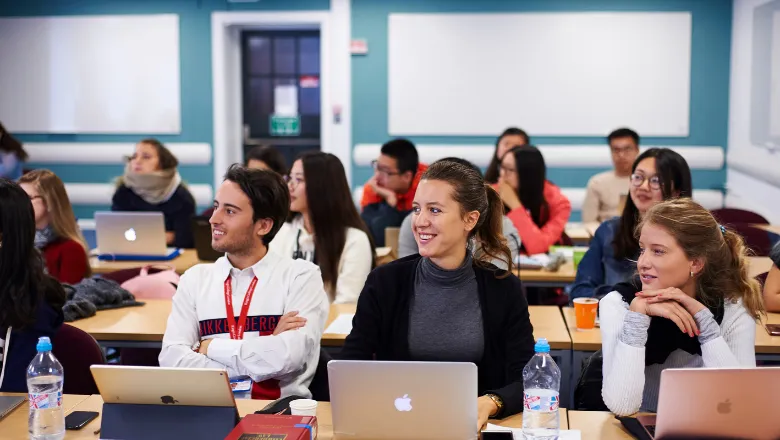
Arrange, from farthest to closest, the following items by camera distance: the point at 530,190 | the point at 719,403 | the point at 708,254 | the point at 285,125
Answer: the point at 285,125, the point at 530,190, the point at 708,254, the point at 719,403

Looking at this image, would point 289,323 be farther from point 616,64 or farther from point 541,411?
point 616,64

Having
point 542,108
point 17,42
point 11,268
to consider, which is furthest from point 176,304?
point 17,42

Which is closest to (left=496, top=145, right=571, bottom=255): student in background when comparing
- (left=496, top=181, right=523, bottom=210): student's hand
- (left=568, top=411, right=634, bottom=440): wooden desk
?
(left=496, top=181, right=523, bottom=210): student's hand

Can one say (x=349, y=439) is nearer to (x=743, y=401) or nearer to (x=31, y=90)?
(x=743, y=401)

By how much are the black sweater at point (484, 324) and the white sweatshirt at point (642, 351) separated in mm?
248

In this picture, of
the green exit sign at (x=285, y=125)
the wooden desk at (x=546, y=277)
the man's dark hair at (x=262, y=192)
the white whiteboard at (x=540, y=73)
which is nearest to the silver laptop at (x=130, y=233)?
the wooden desk at (x=546, y=277)

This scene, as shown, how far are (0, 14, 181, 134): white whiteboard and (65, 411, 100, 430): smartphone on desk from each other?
6.85m

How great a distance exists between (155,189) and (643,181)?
367 cm

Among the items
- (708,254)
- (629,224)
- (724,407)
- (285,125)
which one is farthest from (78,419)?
(285,125)

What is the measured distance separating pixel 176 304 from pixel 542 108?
6138 millimetres

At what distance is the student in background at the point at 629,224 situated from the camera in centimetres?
402

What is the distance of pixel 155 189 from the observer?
6.42m

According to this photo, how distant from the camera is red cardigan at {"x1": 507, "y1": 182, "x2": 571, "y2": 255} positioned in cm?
513

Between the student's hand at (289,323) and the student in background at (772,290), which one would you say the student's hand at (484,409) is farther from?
the student in background at (772,290)
